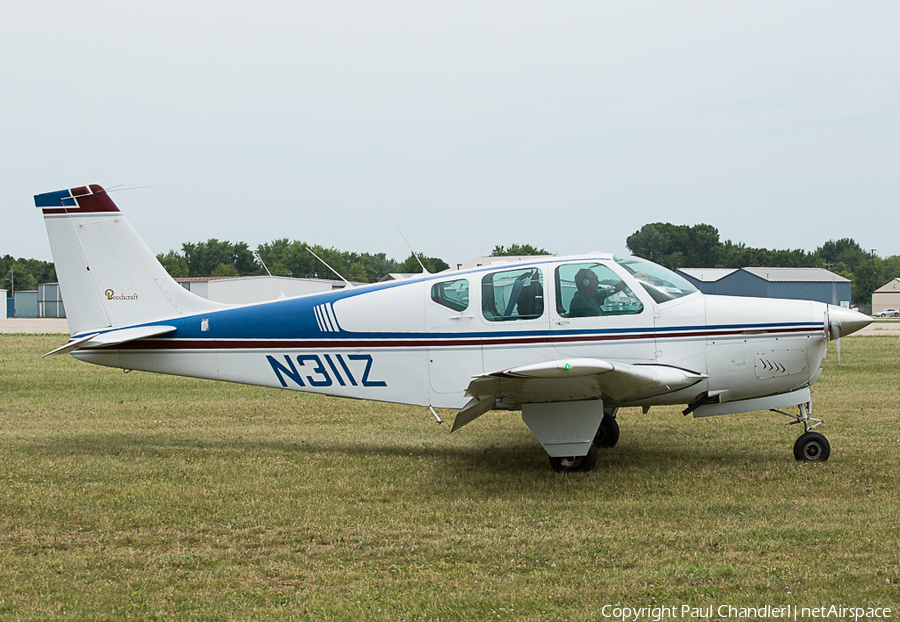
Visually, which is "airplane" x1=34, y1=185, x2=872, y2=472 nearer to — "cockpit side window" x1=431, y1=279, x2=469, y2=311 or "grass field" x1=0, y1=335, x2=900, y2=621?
"cockpit side window" x1=431, y1=279, x2=469, y2=311

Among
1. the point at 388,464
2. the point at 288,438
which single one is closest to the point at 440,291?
the point at 388,464

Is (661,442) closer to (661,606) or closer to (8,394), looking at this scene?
(661,606)

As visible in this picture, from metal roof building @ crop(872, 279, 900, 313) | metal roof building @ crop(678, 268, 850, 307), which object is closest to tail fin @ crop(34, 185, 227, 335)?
metal roof building @ crop(678, 268, 850, 307)

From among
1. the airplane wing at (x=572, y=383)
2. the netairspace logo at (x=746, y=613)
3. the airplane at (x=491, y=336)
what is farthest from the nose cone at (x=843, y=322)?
the netairspace logo at (x=746, y=613)

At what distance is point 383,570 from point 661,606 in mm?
1705

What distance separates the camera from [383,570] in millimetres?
4656

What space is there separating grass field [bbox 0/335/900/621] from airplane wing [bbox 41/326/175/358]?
3.88ft

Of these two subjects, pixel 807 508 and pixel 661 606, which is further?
pixel 807 508

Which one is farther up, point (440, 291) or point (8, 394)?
point (440, 291)

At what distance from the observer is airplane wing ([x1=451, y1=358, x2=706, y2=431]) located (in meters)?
6.20

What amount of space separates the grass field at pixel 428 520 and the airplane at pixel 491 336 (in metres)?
0.73

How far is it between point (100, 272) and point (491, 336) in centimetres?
479

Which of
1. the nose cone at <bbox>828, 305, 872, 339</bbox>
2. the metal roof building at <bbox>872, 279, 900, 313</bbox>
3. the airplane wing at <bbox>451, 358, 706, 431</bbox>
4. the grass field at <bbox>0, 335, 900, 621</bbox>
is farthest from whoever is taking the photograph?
the metal roof building at <bbox>872, 279, 900, 313</bbox>

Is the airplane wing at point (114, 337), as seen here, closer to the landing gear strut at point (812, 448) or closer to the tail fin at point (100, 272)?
the tail fin at point (100, 272)
